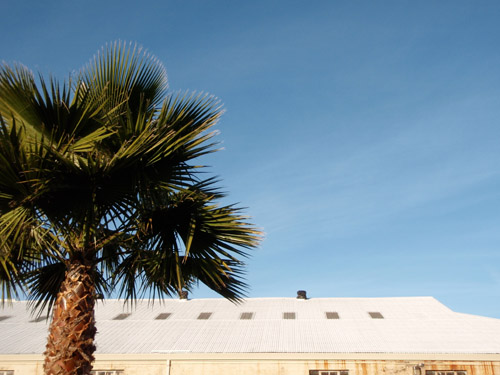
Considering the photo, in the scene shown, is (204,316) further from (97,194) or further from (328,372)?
(97,194)

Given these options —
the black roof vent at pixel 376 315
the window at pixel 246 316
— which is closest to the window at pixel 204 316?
the window at pixel 246 316

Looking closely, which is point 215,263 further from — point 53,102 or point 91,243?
point 53,102

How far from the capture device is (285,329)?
25.5m

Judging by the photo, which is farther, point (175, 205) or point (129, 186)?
point (175, 205)

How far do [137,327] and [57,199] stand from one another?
65.3ft

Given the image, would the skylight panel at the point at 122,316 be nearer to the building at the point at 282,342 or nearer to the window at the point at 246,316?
the building at the point at 282,342

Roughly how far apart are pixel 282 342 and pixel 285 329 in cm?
179

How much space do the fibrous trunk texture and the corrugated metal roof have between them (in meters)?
15.4

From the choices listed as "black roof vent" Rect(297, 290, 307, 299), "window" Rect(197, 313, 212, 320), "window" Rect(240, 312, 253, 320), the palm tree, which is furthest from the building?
the palm tree

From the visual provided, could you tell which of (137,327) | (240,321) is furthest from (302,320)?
(137,327)

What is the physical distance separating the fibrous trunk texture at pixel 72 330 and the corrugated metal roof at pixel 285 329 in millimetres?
15419

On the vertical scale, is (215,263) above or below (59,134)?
below

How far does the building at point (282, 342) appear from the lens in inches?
871

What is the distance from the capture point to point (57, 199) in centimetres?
796
